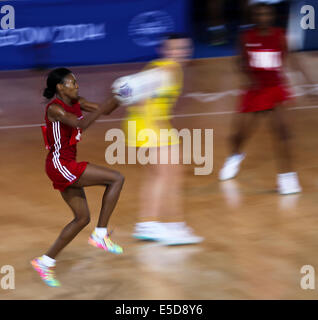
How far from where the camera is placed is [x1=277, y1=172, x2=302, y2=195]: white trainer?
6793 mm

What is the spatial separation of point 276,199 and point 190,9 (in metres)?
7.18

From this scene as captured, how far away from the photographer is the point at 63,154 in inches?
197

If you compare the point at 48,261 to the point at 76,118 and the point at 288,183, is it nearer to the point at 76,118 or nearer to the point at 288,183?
the point at 76,118

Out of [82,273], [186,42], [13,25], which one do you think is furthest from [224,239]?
[13,25]

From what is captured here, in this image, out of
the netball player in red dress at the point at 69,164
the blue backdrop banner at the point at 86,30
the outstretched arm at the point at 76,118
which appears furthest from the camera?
the blue backdrop banner at the point at 86,30

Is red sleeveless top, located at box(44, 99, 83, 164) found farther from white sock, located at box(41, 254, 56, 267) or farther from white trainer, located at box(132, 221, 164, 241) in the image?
white trainer, located at box(132, 221, 164, 241)

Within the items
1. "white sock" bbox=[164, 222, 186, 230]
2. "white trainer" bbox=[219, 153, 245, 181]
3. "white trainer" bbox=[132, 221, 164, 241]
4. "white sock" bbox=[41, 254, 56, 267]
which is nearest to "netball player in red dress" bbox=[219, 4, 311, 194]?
"white trainer" bbox=[219, 153, 245, 181]

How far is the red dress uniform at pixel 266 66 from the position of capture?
665 centimetres

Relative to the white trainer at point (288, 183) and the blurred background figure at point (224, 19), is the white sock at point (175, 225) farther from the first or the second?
the blurred background figure at point (224, 19)

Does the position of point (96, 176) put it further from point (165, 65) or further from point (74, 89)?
point (165, 65)

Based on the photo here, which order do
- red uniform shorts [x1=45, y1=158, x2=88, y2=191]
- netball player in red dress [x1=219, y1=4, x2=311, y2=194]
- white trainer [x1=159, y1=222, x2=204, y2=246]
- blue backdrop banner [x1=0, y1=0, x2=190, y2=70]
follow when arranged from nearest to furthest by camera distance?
1. red uniform shorts [x1=45, y1=158, x2=88, y2=191]
2. white trainer [x1=159, y1=222, x2=204, y2=246]
3. netball player in red dress [x1=219, y1=4, x2=311, y2=194]
4. blue backdrop banner [x1=0, y1=0, x2=190, y2=70]

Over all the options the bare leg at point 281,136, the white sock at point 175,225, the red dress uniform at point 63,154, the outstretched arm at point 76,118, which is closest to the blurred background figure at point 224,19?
the bare leg at point 281,136

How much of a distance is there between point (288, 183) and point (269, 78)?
1.07 metres

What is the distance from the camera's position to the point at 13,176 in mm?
7516
